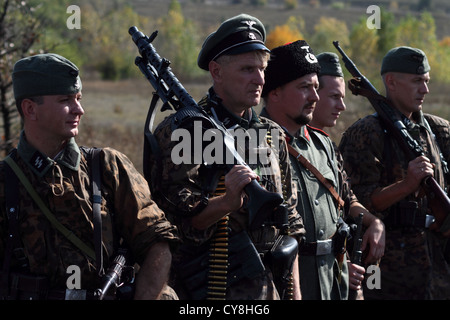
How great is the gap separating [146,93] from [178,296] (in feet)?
210

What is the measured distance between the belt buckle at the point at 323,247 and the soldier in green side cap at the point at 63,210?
141 centimetres

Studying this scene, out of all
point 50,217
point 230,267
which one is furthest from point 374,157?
point 50,217

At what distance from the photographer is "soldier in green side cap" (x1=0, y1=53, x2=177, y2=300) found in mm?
3582

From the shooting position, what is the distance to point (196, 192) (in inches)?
158

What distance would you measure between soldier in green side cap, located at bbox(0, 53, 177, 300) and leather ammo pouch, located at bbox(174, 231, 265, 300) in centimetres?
36

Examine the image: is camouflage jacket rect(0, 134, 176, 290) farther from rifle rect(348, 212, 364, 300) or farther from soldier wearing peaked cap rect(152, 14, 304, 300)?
rifle rect(348, 212, 364, 300)

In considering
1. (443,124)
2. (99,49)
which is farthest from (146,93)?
(443,124)

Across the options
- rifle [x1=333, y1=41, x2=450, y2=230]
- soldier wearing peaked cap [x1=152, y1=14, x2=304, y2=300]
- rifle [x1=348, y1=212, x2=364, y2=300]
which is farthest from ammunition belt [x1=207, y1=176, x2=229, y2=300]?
rifle [x1=333, y1=41, x2=450, y2=230]

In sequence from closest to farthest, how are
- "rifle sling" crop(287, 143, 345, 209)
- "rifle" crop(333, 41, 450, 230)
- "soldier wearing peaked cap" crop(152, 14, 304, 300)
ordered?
1. "soldier wearing peaked cap" crop(152, 14, 304, 300)
2. "rifle sling" crop(287, 143, 345, 209)
3. "rifle" crop(333, 41, 450, 230)

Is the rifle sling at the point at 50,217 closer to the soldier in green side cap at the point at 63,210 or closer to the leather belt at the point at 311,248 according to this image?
the soldier in green side cap at the point at 63,210

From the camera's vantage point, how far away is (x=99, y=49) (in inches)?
3415

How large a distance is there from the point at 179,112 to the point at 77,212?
88cm

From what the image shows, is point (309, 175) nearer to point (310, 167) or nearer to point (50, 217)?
point (310, 167)
